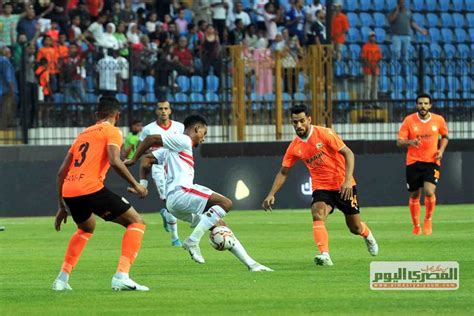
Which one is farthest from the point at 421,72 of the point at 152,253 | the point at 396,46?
the point at 152,253

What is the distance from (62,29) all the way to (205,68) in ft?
10.7

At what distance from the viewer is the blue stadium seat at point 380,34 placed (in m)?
31.8

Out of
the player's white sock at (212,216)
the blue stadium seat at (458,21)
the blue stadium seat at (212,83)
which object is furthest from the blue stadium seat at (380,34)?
the player's white sock at (212,216)

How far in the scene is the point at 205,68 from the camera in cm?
2767

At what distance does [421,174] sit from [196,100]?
778 centimetres

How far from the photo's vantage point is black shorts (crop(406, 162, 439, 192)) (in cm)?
2088

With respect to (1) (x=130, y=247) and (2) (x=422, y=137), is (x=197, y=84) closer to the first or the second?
(2) (x=422, y=137)

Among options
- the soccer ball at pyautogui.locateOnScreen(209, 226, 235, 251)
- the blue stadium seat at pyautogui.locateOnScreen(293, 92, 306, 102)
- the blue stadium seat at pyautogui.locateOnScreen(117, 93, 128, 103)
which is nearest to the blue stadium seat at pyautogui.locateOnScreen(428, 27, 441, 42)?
the blue stadium seat at pyautogui.locateOnScreen(293, 92, 306, 102)

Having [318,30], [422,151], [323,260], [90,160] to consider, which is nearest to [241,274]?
[323,260]

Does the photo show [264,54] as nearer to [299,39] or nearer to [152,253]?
[299,39]

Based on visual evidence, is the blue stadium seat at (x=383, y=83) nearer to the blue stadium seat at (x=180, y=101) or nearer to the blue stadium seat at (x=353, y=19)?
the blue stadium seat at (x=353, y=19)

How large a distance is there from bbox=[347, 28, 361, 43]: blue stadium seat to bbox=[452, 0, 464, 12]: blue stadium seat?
274 cm

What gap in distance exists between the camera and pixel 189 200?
47.8 ft

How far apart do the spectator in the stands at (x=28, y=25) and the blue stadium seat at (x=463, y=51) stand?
8810 mm
